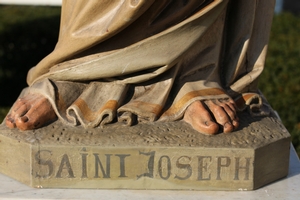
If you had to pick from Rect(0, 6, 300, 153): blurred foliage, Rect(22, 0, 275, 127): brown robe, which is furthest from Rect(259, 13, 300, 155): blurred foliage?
Rect(22, 0, 275, 127): brown robe

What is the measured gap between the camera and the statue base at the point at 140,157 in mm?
2941

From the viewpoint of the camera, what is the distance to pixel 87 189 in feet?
9.86

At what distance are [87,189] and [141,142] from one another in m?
0.31

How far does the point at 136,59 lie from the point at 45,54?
3941 millimetres

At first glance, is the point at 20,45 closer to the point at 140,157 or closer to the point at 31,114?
the point at 31,114

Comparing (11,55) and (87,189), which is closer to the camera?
(87,189)

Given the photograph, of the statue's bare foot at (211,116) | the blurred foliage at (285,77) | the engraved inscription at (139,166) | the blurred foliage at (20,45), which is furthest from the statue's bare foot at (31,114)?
the blurred foliage at (20,45)

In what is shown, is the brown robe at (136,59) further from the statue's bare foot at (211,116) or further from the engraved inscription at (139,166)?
the engraved inscription at (139,166)

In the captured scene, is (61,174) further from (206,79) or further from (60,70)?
(206,79)

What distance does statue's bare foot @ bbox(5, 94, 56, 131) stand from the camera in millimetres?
3035

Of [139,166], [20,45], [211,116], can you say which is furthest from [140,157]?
[20,45]

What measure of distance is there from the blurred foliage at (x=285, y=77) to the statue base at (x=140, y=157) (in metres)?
1.94

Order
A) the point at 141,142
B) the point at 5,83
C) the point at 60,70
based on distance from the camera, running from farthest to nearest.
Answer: the point at 5,83 → the point at 60,70 → the point at 141,142

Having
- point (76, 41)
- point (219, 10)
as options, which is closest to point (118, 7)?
point (76, 41)
